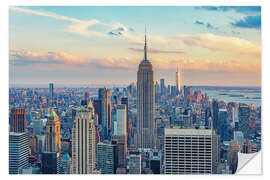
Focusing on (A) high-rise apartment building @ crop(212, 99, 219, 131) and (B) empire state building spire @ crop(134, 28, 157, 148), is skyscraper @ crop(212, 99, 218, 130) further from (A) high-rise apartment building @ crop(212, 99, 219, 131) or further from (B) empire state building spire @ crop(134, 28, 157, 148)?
(B) empire state building spire @ crop(134, 28, 157, 148)

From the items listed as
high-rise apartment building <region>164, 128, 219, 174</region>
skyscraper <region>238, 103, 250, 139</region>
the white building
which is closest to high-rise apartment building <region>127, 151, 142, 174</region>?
high-rise apartment building <region>164, 128, 219, 174</region>

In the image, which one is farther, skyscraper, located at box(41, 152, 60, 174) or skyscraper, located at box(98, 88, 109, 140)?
skyscraper, located at box(98, 88, 109, 140)

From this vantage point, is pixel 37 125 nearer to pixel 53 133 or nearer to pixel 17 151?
pixel 53 133

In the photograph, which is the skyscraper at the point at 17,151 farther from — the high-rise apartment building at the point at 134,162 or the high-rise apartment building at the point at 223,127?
the high-rise apartment building at the point at 223,127

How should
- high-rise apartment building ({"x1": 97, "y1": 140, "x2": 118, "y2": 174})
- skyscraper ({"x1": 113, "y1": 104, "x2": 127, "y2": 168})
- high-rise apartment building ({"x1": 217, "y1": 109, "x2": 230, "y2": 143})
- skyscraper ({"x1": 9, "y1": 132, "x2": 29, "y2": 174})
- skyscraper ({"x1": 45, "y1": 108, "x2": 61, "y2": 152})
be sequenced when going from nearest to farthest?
skyscraper ({"x1": 9, "y1": 132, "x2": 29, "y2": 174}), high-rise apartment building ({"x1": 97, "y1": 140, "x2": 118, "y2": 174}), high-rise apartment building ({"x1": 217, "y1": 109, "x2": 230, "y2": 143}), skyscraper ({"x1": 45, "y1": 108, "x2": 61, "y2": 152}), skyscraper ({"x1": 113, "y1": 104, "x2": 127, "y2": 168})
